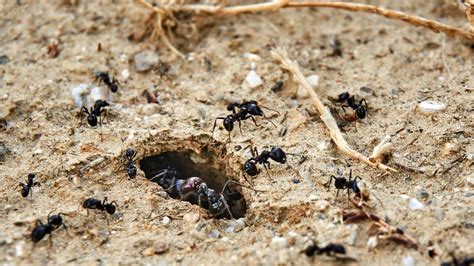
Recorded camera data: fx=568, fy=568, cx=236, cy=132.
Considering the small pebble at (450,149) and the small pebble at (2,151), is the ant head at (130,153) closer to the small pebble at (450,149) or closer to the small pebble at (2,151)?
the small pebble at (2,151)

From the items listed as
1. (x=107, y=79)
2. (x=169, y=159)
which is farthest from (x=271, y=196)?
(x=107, y=79)

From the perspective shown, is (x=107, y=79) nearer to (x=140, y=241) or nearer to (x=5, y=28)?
(x=5, y=28)

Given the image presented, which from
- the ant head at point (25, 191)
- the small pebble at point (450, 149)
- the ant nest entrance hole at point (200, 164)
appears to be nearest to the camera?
the ant head at point (25, 191)

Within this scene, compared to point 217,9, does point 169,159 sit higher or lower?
lower

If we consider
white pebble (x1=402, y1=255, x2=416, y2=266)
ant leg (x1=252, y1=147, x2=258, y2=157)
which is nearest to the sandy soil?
white pebble (x1=402, y1=255, x2=416, y2=266)

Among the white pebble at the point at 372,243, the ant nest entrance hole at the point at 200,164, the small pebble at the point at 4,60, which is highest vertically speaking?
the small pebble at the point at 4,60

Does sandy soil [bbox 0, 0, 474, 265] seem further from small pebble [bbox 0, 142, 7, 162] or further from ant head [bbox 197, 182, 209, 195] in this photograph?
ant head [bbox 197, 182, 209, 195]

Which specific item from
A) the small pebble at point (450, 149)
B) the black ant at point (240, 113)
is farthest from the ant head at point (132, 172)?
the small pebble at point (450, 149)
